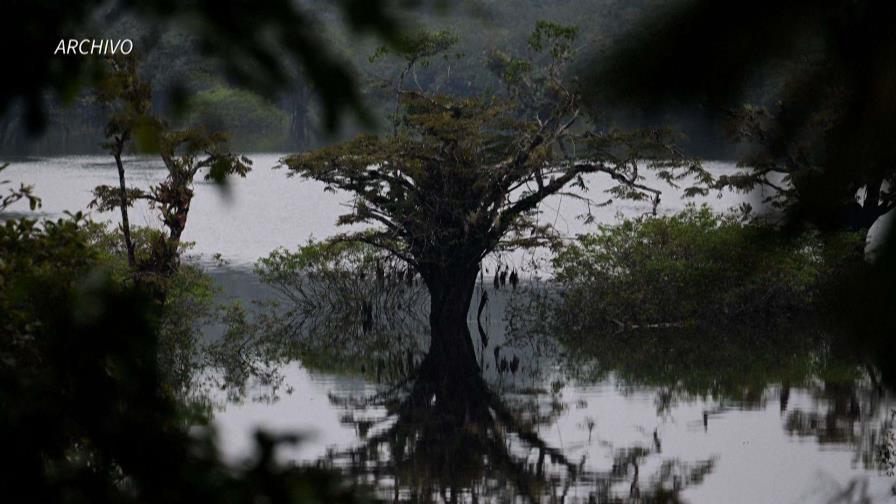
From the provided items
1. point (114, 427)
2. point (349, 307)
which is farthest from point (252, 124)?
point (114, 427)

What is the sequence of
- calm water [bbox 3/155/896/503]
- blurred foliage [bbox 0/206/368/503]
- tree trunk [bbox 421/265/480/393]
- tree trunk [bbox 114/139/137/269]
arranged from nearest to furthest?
blurred foliage [bbox 0/206/368/503]
calm water [bbox 3/155/896/503]
tree trunk [bbox 114/139/137/269]
tree trunk [bbox 421/265/480/393]

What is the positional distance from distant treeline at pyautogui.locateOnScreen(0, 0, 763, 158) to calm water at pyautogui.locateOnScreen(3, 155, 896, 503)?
2802 millimetres

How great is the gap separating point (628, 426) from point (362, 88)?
13.4 feet

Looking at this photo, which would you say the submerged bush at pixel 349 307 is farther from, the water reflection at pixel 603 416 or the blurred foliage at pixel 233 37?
the blurred foliage at pixel 233 37

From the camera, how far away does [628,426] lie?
13305 millimetres

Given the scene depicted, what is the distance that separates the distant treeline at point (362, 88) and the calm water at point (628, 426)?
2.80m

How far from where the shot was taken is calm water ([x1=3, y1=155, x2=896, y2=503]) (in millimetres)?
11203

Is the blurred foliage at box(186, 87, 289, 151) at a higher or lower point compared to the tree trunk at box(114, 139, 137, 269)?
higher

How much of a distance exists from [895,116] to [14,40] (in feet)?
4.09

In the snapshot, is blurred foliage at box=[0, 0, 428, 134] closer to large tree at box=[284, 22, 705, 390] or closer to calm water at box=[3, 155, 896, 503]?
calm water at box=[3, 155, 896, 503]

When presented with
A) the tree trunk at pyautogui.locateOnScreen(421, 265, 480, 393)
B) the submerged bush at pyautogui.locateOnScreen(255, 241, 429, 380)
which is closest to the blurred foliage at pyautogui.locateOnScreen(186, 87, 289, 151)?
the submerged bush at pyautogui.locateOnScreen(255, 241, 429, 380)

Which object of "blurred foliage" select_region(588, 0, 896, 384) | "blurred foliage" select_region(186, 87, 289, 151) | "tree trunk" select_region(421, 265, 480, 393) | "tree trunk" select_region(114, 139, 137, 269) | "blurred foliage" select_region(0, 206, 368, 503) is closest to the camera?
"blurred foliage" select_region(588, 0, 896, 384)

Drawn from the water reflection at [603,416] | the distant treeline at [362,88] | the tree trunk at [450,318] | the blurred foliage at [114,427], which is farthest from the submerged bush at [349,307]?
the blurred foliage at [114,427]

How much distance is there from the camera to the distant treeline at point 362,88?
208 centimetres
